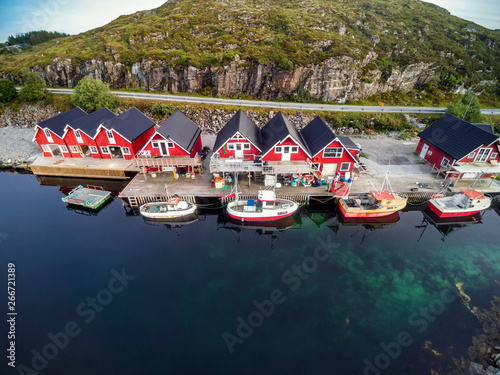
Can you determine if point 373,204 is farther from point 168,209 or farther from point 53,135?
point 53,135

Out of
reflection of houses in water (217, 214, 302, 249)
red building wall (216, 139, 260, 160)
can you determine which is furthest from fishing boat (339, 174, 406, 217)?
red building wall (216, 139, 260, 160)

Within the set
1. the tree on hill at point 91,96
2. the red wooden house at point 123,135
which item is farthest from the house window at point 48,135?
the tree on hill at point 91,96

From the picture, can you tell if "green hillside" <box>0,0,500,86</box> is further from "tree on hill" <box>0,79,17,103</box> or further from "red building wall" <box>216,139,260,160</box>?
"red building wall" <box>216,139,260,160</box>

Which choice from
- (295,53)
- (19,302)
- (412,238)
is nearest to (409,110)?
(295,53)

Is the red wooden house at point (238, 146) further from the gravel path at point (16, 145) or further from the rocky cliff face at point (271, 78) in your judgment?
the gravel path at point (16, 145)

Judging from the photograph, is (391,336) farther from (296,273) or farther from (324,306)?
(296,273)

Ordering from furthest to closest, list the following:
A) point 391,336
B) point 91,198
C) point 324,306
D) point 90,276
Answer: point 91,198, point 90,276, point 324,306, point 391,336

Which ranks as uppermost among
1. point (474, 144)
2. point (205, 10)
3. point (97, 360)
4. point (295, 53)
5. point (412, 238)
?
point (205, 10)
